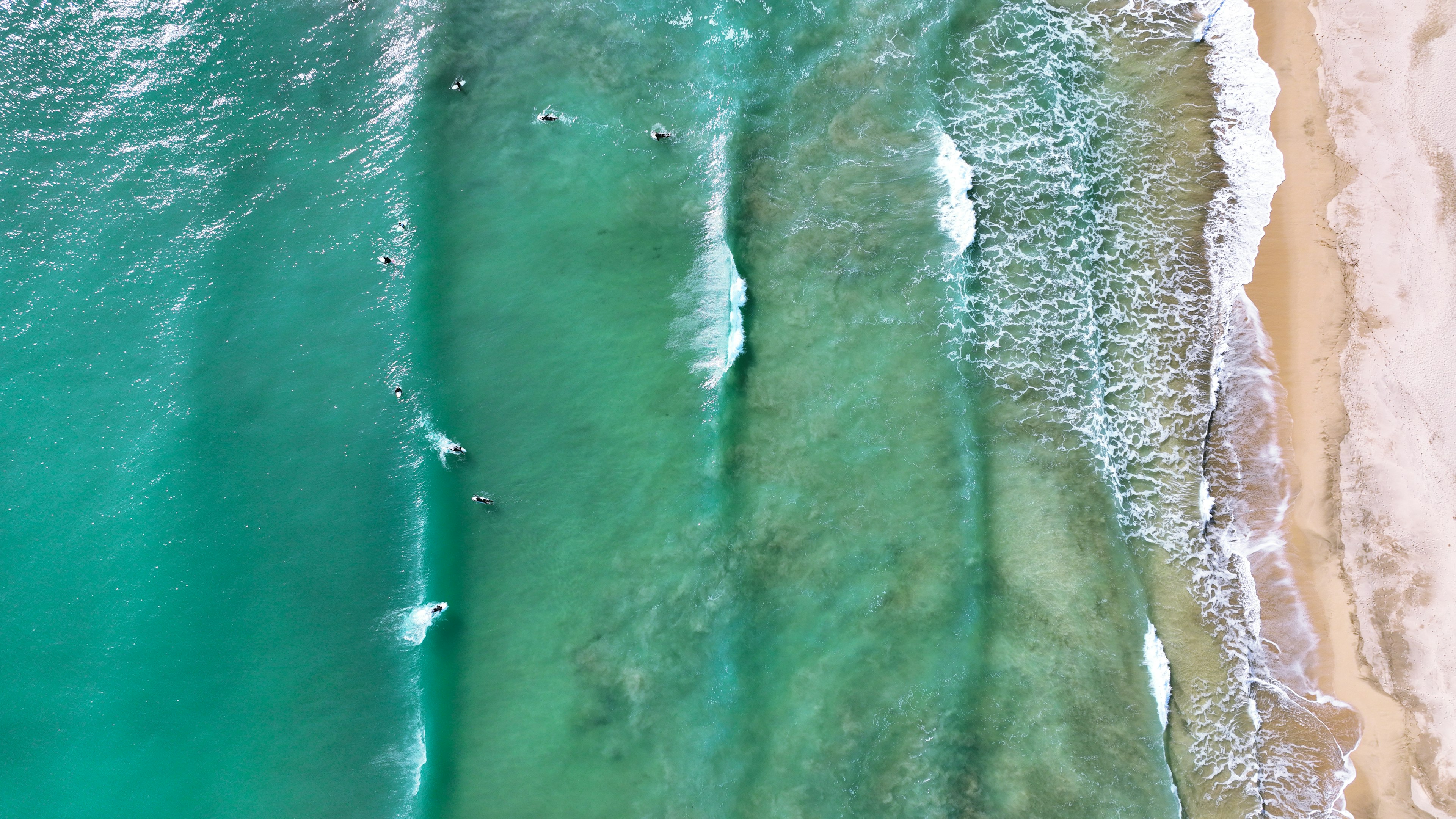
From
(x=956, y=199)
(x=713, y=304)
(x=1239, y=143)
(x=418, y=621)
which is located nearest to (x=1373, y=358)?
(x=1239, y=143)

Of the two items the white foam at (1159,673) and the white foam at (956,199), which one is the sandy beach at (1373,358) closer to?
the white foam at (1159,673)

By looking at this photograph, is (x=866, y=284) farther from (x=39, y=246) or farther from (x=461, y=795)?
(x=39, y=246)

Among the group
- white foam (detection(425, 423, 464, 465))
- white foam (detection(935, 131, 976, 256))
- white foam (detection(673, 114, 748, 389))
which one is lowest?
white foam (detection(425, 423, 464, 465))

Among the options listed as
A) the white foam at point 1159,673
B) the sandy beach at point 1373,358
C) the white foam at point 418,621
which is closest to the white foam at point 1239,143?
the sandy beach at point 1373,358

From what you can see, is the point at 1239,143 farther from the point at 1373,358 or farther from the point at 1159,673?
the point at 1159,673

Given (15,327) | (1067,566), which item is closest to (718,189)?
(1067,566)

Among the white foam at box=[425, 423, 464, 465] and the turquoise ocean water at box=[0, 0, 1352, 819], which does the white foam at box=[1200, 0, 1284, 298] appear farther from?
the white foam at box=[425, 423, 464, 465]

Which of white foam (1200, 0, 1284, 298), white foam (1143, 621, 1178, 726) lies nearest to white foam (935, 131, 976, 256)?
white foam (1200, 0, 1284, 298)
